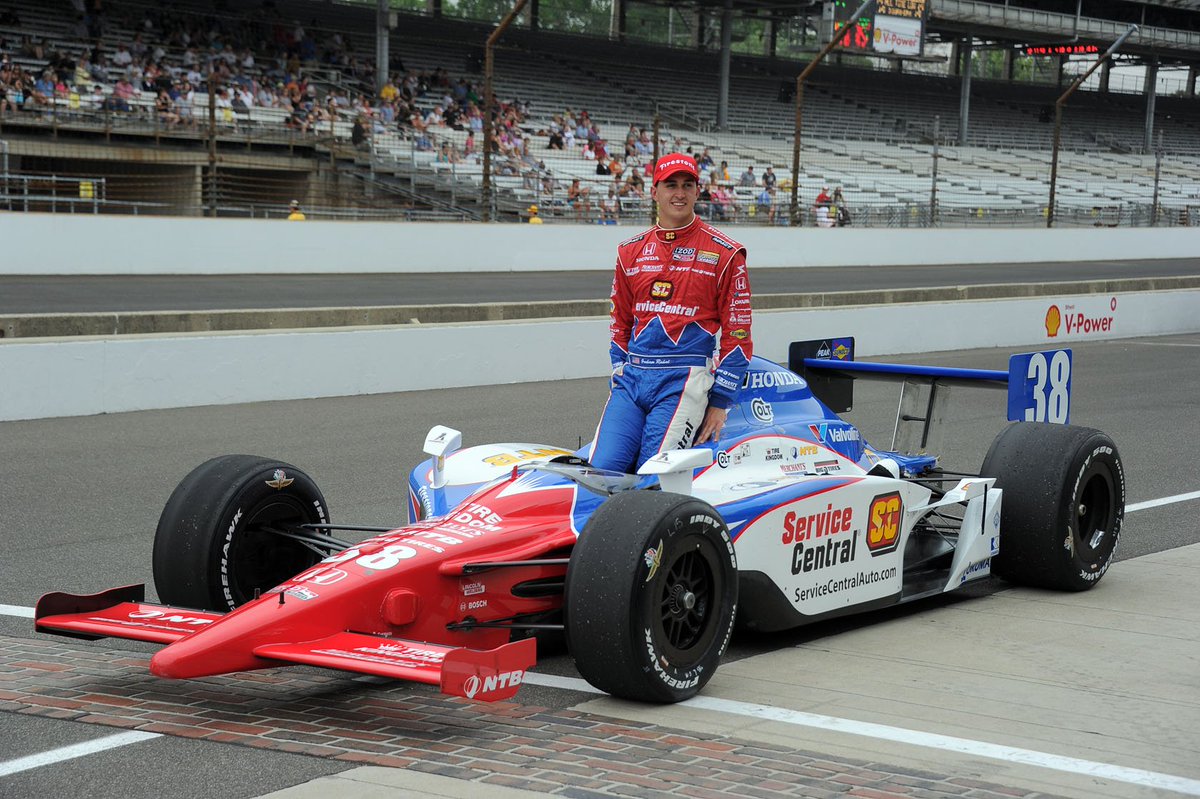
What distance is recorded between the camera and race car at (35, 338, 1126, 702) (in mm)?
4590

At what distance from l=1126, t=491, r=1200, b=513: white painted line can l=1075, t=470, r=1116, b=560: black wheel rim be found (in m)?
2.24

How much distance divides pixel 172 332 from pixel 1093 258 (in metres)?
32.1

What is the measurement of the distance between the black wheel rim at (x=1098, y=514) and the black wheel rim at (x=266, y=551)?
Answer: 371cm

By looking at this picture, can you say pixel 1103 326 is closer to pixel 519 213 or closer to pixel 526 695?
pixel 519 213

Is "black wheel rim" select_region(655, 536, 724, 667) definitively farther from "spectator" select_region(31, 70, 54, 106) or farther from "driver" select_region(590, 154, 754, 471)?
"spectator" select_region(31, 70, 54, 106)

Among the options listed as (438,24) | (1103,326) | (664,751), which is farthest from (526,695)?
(438,24)

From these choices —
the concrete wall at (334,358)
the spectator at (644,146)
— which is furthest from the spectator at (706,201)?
the concrete wall at (334,358)

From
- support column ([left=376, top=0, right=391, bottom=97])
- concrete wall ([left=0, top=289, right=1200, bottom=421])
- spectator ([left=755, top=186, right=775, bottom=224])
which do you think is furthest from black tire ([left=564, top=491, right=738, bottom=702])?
support column ([left=376, top=0, right=391, bottom=97])

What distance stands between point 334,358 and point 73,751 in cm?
961

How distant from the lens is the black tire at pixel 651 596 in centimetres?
459

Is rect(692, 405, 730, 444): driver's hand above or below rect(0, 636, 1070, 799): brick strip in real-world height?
above

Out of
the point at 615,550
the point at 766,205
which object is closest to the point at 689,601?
the point at 615,550

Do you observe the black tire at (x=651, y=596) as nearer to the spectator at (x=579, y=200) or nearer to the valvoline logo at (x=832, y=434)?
the valvoline logo at (x=832, y=434)

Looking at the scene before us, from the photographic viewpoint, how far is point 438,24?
4531 cm
